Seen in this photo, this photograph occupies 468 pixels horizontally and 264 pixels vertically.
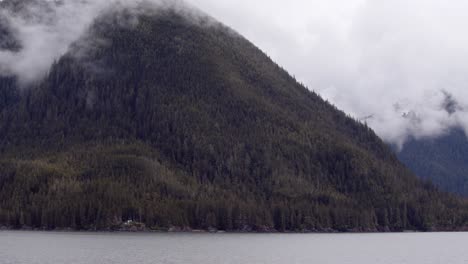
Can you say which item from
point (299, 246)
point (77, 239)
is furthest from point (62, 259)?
point (299, 246)

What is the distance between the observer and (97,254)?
14925 centimetres

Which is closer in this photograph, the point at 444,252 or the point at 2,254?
the point at 2,254

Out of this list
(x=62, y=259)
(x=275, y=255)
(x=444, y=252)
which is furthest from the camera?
(x=444, y=252)

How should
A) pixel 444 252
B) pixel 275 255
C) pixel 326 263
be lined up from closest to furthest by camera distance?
pixel 326 263 < pixel 275 255 < pixel 444 252

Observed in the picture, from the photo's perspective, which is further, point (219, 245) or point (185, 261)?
point (219, 245)

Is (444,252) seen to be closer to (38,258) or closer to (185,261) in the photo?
(185,261)

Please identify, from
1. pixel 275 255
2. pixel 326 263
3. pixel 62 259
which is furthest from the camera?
pixel 275 255

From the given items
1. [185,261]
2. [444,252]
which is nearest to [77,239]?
[185,261]

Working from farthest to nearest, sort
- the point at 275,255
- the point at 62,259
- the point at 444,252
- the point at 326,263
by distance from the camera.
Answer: the point at 444,252, the point at 275,255, the point at 326,263, the point at 62,259

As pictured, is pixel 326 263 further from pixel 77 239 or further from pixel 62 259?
pixel 77 239

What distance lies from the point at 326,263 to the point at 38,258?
5064 cm

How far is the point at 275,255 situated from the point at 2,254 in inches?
2052

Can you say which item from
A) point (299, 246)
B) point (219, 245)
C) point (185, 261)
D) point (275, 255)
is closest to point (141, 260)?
point (185, 261)

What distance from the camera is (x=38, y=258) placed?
138000mm
